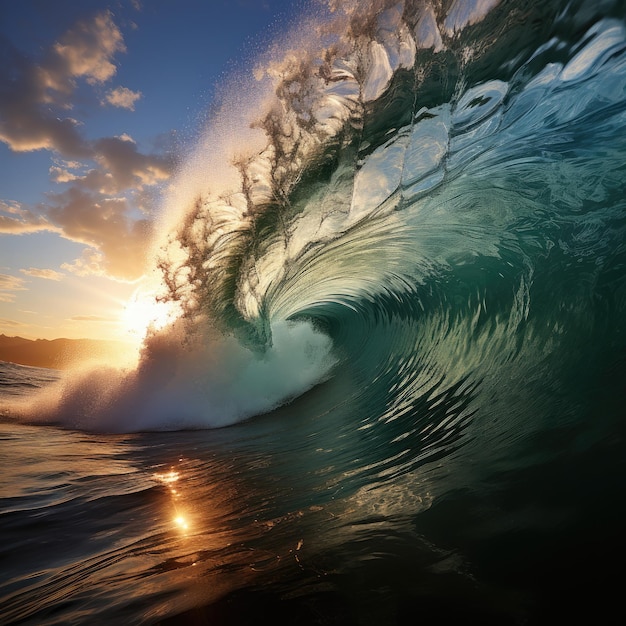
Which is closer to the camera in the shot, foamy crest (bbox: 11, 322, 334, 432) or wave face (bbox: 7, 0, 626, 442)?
wave face (bbox: 7, 0, 626, 442)

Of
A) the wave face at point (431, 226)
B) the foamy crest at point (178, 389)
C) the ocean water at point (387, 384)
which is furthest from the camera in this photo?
the foamy crest at point (178, 389)

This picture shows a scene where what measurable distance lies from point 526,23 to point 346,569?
13.6ft

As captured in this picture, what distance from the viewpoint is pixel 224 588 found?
1.38m

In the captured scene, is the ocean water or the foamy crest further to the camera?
the foamy crest

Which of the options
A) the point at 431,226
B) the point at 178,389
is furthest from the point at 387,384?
the point at 178,389

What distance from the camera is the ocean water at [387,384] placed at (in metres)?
1.40

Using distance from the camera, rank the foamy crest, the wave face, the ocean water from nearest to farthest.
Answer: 1. the ocean water
2. the wave face
3. the foamy crest

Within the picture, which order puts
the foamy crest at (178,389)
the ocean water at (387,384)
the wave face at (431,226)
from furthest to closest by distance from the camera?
the foamy crest at (178,389), the wave face at (431,226), the ocean water at (387,384)

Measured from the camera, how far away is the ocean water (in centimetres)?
140

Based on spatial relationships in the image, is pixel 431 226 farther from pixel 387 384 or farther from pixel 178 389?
pixel 178 389

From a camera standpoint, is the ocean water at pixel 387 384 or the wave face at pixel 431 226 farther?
the wave face at pixel 431 226

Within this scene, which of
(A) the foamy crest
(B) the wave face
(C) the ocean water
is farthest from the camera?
(A) the foamy crest

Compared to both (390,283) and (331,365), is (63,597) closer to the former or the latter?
(390,283)

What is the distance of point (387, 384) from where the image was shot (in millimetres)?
5859
